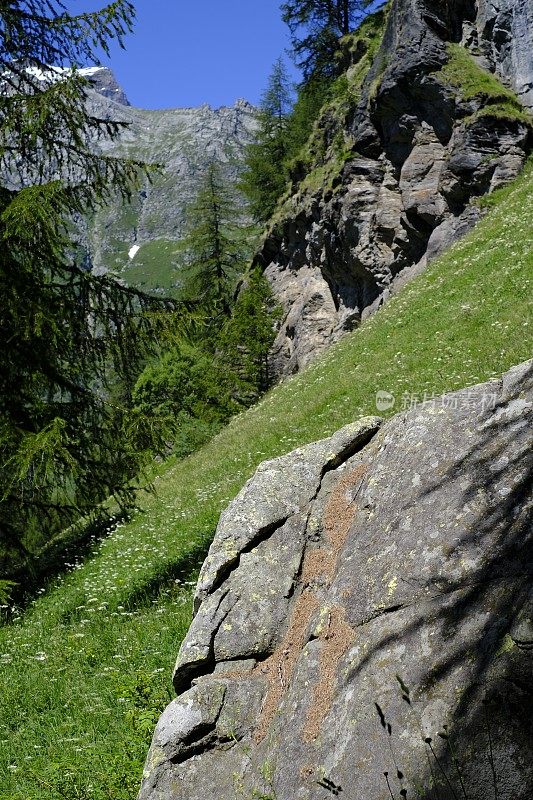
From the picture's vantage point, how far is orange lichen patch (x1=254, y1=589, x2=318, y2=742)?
462 cm

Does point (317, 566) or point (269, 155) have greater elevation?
point (269, 155)

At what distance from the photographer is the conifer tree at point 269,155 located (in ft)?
171

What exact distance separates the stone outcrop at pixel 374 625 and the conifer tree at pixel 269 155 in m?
48.5

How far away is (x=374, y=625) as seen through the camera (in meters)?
4.40

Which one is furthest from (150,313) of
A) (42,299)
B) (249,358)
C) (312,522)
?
(249,358)

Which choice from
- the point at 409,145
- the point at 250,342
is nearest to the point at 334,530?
the point at 409,145

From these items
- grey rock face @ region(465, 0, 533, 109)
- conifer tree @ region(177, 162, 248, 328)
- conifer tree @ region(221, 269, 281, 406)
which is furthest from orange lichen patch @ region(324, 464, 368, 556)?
conifer tree @ region(177, 162, 248, 328)

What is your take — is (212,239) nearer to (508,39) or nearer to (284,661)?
(508,39)

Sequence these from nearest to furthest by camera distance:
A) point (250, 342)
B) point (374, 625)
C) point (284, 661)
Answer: point (374, 625)
point (284, 661)
point (250, 342)

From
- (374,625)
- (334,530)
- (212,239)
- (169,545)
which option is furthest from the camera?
(212,239)

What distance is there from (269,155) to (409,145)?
24.2 metres

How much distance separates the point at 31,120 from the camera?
1120cm

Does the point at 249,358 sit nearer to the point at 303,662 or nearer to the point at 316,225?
the point at 316,225

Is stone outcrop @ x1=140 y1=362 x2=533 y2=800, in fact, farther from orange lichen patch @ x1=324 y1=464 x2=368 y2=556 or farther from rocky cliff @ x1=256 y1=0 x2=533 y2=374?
rocky cliff @ x1=256 y1=0 x2=533 y2=374
